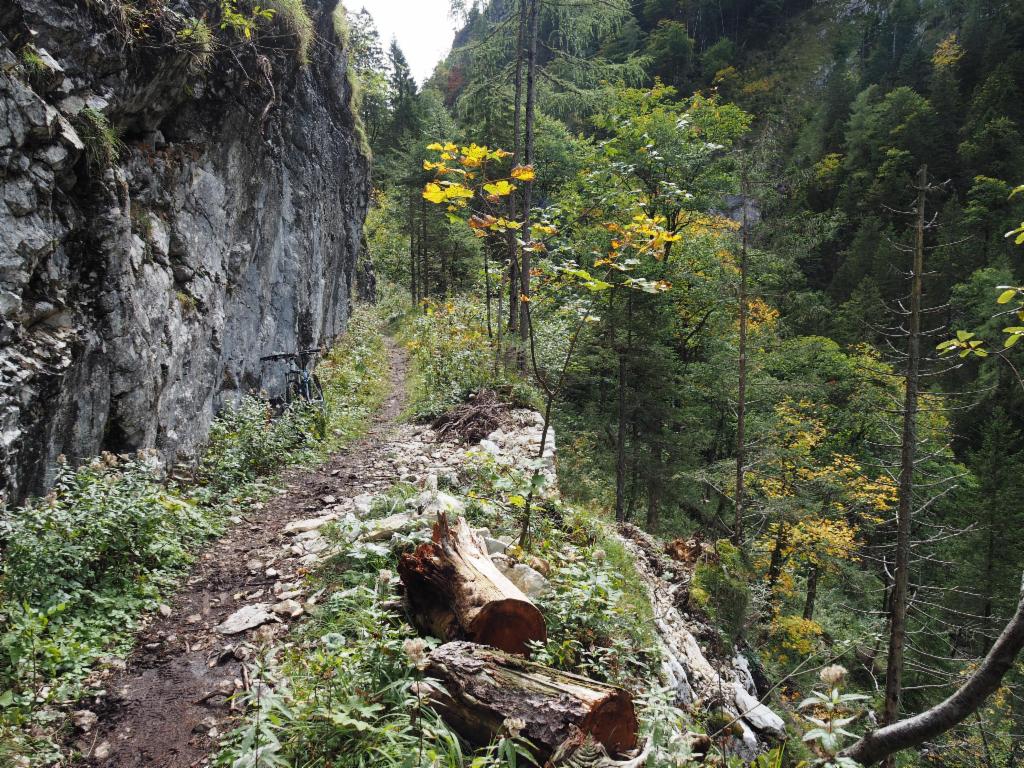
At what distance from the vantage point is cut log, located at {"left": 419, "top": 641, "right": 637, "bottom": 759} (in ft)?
8.27

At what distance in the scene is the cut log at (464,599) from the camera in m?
3.25

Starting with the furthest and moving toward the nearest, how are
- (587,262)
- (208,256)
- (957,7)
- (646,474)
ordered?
(957,7), (646,474), (587,262), (208,256)

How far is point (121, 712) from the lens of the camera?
10.8 ft

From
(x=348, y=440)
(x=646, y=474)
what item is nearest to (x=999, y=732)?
(x=646, y=474)

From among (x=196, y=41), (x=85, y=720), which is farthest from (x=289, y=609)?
(x=196, y=41)

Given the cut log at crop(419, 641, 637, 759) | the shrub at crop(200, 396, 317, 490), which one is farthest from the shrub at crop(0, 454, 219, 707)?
the cut log at crop(419, 641, 637, 759)

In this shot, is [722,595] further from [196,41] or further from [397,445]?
[196,41]

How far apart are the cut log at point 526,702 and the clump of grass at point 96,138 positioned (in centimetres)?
579

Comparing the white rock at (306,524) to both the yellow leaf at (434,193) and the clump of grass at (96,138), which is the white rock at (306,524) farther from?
the clump of grass at (96,138)

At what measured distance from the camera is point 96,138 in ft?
17.6

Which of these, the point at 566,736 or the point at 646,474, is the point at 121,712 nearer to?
the point at 566,736

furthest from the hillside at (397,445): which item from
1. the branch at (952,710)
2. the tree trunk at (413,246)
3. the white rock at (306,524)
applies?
the tree trunk at (413,246)

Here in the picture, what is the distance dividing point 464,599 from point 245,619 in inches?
82.4

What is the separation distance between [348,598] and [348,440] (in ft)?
21.3
